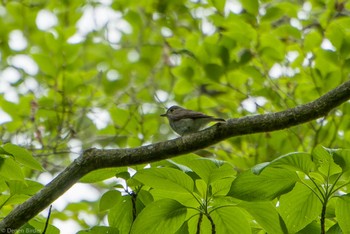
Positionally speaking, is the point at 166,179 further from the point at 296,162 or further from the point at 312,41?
the point at 312,41

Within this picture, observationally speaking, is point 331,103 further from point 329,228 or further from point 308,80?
point 308,80

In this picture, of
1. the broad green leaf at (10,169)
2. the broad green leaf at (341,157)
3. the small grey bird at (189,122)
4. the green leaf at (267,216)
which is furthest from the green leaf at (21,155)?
the small grey bird at (189,122)

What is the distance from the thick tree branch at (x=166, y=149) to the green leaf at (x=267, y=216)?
288 millimetres

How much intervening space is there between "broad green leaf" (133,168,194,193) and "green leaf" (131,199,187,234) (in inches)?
2.4

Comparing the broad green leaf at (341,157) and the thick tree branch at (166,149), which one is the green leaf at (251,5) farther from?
the broad green leaf at (341,157)

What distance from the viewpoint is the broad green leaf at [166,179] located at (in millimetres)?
2042

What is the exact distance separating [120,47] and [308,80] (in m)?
3.57

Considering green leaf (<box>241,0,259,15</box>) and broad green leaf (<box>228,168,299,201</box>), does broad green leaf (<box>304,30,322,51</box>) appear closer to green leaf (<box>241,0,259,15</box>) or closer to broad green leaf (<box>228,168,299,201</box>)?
green leaf (<box>241,0,259,15</box>)

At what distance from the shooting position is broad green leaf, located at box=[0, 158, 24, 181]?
2.16 meters

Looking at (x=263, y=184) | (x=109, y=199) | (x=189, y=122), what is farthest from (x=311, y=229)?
(x=189, y=122)

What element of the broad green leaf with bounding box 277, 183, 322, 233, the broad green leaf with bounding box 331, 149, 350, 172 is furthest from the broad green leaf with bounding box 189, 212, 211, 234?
the broad green leaf with bounding box 331, 149, 350, 172

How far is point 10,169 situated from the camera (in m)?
2.16

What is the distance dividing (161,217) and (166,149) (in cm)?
31

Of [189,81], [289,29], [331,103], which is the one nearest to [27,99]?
[189,81]
